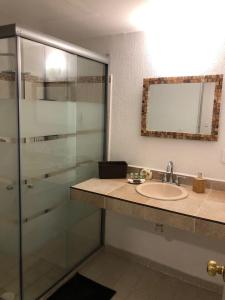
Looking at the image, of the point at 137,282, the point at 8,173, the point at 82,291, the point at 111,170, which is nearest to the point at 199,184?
the point at 111,170

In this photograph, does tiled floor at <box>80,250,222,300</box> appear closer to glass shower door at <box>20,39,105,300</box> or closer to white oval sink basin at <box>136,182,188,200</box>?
glass shower door at <box>20,39,105,300</box>

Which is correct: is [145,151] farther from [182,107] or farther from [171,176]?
[182,107]

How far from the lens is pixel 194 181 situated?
79.8 inches

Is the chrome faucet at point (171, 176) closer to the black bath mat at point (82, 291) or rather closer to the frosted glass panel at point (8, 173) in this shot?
the black bath mat at point (82, 291)

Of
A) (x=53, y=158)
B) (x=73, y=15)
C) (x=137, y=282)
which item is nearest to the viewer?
(x=73, y=15)

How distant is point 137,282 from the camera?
2236 millimetres

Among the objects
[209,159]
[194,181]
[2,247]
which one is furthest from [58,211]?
[209,159]

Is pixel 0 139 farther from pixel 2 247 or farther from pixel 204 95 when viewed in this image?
pixel 204 95

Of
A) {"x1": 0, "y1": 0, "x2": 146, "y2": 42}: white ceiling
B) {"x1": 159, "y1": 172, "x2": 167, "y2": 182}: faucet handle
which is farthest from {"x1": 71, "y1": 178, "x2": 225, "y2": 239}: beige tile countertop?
{"x1": 0, "y1": 0, "x2": 146, "y2": 42}: white ceiling

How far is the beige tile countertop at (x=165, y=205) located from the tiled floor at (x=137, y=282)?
0.77 m

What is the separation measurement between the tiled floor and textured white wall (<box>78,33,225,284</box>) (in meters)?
0.13

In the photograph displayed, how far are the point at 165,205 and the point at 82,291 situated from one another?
106 centimetres

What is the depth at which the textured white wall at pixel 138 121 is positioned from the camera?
2080 millimetres

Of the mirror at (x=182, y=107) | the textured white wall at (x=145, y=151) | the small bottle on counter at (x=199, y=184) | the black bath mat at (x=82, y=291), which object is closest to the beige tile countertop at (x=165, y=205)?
the small bottle on counter at (x=199, y=184)
